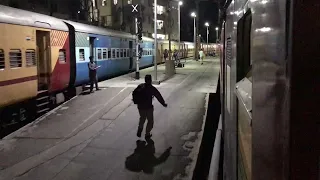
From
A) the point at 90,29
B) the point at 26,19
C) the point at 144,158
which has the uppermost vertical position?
the point at 90,29

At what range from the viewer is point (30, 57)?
39.3 feet

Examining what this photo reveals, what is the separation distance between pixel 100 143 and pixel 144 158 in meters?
1.60

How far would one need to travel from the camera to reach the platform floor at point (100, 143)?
25.2 ft

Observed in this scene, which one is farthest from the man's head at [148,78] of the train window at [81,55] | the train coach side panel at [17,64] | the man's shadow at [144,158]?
the train window at [81,55]

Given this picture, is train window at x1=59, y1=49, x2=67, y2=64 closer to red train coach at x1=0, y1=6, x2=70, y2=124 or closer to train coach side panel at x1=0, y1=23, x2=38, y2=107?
red train coach at x1=0, y1=6, x2=70, y2=124

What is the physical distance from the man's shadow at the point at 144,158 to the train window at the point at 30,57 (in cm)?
480

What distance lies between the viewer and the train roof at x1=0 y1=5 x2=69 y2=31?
10656mm

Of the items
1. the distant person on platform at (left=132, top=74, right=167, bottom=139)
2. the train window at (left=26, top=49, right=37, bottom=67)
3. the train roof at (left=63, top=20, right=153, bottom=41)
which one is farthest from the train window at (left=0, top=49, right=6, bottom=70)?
the train roof at (left=63, top=20, right=153, bottom=41)

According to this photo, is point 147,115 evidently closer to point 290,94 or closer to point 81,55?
point 81,55

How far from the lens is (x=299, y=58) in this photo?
101 cm

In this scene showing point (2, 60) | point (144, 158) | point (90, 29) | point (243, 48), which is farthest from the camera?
point (90, 29)

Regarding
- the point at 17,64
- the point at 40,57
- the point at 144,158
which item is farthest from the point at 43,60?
the point at 144,158

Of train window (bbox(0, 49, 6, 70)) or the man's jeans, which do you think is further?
train window (bbox(0, 49, 6, 70))

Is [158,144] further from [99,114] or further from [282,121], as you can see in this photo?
[282,121]
